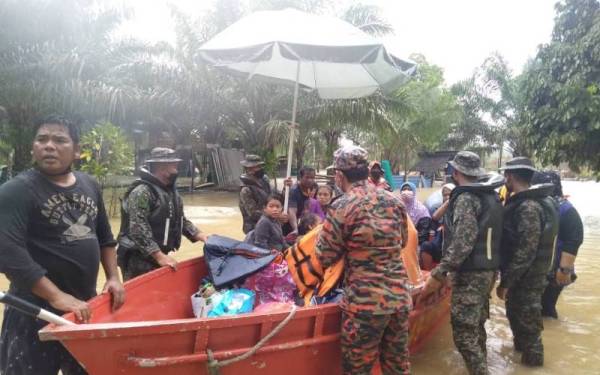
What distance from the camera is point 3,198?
1.91 m

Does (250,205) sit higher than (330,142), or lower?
lower

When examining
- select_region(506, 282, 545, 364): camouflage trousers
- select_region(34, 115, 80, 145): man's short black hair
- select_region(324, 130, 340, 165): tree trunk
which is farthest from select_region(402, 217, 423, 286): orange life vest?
select_region(324, 130, 340, 165): tree trunk

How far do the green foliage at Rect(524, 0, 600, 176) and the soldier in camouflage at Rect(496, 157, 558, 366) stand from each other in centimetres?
631

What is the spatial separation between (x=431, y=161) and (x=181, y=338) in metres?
25.3

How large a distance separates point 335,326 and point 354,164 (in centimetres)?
107

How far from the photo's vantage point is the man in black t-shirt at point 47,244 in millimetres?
1912

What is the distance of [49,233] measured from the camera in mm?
2074

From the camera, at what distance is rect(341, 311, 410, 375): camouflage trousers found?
255 centimetres

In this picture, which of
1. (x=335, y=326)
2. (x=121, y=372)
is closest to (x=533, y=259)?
(x=335, y=326)

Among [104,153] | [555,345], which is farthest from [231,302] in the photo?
[104,153]

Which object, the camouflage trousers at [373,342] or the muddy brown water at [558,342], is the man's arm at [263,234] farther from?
the muddy brown water at [558,342]

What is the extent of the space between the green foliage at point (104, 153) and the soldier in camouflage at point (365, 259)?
845 cm

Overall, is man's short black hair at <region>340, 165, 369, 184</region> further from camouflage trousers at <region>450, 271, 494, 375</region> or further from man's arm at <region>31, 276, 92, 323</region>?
man's arm at <region>31, 276, 92, 323</region>

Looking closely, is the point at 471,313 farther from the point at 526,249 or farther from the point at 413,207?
the point at 413,207
